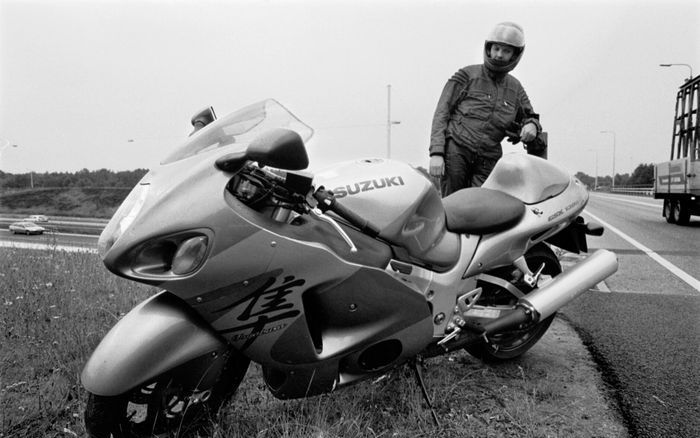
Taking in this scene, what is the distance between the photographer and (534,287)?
290 centimetres

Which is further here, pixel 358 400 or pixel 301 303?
pixel 358 400

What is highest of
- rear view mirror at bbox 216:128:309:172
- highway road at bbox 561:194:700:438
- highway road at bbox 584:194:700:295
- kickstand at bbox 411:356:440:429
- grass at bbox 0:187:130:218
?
rear view mirror at bbox 216:128:309:172

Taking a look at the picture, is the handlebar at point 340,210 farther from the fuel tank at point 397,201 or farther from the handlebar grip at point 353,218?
the fuel tank at point 397,201

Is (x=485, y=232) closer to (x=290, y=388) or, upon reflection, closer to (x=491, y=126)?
(x=290, y=388)

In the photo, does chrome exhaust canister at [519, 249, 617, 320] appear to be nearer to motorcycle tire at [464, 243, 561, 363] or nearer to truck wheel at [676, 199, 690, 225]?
motorcycle tire at [464, 243, 561, 363]

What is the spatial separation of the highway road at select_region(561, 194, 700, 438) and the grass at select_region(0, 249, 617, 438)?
221mm

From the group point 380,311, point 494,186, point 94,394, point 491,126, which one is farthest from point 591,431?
point 491,126

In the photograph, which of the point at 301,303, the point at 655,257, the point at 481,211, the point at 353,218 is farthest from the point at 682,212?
the point at 301,303

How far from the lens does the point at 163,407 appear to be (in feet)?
6.28

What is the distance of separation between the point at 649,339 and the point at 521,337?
111 cm

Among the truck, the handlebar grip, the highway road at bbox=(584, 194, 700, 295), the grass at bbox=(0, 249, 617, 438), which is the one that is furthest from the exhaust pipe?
the truck

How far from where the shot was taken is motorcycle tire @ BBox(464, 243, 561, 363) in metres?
2.98

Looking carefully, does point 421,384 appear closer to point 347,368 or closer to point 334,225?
point 347,368

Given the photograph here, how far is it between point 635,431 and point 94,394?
7.16ft
